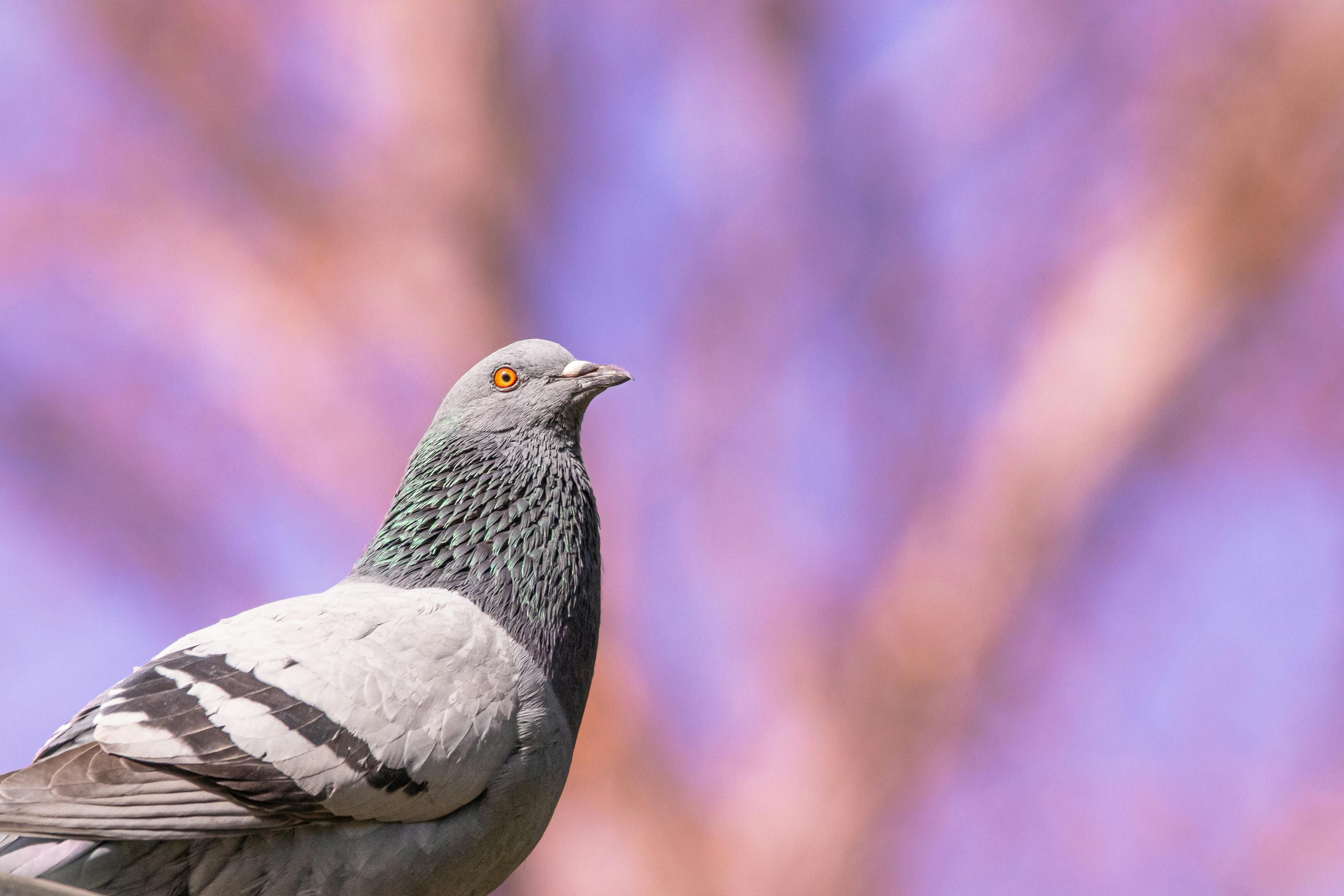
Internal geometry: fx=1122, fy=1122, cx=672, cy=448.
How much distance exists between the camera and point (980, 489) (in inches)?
234

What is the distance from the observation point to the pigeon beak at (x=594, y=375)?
2.58 m

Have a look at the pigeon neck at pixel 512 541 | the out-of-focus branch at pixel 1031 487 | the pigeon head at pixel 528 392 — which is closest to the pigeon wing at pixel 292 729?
the pigeon neck at pixel 512 541

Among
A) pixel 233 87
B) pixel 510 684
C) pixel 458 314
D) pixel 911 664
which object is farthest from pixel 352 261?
pixel 510 684

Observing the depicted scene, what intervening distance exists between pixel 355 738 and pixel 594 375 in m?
1.06

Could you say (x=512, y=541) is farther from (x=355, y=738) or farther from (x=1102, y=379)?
(x=1102, y=379)

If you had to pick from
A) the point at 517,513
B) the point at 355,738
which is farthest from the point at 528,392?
the point at 355,738

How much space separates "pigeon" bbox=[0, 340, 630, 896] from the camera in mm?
1668

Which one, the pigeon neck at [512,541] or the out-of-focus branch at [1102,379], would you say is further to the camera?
the out-of-focus branch at [1102,379]

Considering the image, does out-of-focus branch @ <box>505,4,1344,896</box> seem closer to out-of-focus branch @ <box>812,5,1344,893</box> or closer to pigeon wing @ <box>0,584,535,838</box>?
out-of-focus branch @ <box>812,5,1344,893</box>

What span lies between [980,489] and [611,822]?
8.52 feet

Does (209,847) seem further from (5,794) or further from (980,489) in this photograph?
(980,489)

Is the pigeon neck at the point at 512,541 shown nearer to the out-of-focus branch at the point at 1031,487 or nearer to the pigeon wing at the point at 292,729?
the pigeon wing at the point at 292,729

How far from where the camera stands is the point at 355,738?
5.89ft

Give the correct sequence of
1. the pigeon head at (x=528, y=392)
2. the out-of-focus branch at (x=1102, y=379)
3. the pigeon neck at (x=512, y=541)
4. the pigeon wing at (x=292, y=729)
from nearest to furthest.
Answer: the pigeon wing at (x=292, y=729), the pigeon neck at (x=512, y=541), the pigeon head at (x=528, y=392), the out-of-focus branch at (x=1102, y=379)
